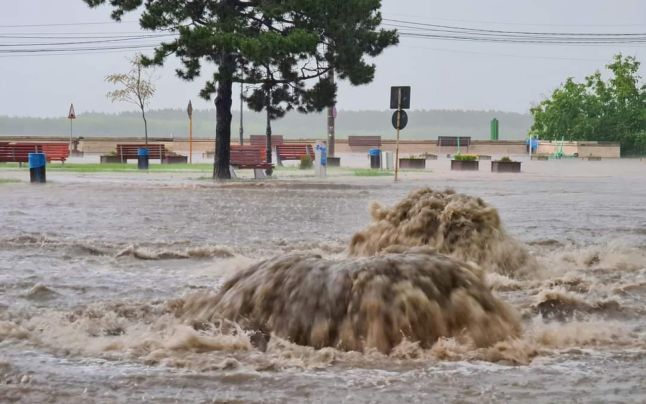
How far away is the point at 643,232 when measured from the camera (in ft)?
31.3

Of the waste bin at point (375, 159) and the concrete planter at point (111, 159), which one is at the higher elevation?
the waste bin at point (375, 159)

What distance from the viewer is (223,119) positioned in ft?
89.9

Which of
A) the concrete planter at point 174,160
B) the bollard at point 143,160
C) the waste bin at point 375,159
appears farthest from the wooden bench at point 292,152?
the bollard at point 143,160

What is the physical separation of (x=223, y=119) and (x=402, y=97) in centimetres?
519

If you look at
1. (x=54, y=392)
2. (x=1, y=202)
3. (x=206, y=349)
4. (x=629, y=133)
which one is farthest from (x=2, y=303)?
(x=629, y=133)

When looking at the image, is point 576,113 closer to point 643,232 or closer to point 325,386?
point 643,232

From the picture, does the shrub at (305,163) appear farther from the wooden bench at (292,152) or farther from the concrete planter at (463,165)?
the concrete planter at (463,165)

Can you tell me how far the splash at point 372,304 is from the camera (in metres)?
3.74

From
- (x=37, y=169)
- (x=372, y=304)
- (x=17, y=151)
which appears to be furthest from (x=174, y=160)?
(x=372, y=304)

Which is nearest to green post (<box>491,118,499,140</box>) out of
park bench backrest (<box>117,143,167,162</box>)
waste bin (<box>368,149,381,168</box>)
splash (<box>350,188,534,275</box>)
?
park bench backrest (<box>117,143,167,162</box>)

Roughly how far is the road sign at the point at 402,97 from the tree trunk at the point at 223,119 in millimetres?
4481

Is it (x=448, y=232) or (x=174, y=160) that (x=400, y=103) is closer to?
(x=174, y=160)

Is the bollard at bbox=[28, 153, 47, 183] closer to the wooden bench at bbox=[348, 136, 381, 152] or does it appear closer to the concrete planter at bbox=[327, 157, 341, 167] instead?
the concrete planter at bbox=[327, 157, 341, 167]

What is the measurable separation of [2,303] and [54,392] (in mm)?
2034
